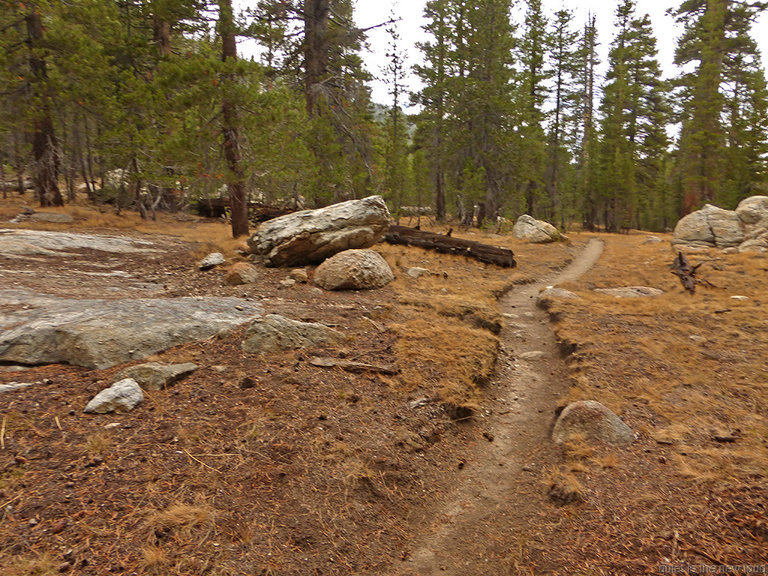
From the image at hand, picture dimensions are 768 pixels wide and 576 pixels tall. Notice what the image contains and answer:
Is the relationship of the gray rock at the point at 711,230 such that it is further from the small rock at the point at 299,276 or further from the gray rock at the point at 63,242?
the gray rock at the point at 63,242

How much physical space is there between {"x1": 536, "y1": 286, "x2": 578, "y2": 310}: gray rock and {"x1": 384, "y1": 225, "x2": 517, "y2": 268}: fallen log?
378 centimetres

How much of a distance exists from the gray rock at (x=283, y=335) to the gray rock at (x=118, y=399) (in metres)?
1.52

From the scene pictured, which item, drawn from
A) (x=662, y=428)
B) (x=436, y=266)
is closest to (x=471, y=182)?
(x=436, y=266)

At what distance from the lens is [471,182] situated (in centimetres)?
2458

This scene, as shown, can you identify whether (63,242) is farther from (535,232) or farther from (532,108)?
(532,108)

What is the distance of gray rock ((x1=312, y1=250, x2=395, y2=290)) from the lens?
368 inches

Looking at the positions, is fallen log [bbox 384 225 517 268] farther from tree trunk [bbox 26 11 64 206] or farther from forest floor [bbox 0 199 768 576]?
tree trunk [bbox 26 11 64 206]

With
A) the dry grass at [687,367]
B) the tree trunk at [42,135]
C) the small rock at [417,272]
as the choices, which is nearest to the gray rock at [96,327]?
the dry grass at [687,367]

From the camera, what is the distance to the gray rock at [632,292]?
11.8m

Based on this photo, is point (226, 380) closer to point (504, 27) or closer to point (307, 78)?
point (307, 78)

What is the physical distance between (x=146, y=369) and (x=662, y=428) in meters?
6.29

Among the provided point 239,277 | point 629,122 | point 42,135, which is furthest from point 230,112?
point 629,122

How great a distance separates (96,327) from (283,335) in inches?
91.0

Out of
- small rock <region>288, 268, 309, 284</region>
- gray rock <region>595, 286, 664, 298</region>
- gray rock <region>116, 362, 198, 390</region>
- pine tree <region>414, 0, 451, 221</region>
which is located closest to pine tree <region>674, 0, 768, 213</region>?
pine tree <region>414, 0, 451, 221</region>
